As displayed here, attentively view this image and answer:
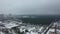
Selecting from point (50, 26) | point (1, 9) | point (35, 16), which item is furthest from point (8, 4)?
point (50, 26)

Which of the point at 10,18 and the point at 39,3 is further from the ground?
the point at 39,3

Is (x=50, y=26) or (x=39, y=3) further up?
Result: (x=39, y=3)

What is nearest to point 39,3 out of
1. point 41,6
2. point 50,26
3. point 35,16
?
point 41,6

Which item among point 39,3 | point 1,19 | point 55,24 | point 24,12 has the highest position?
point 39,3

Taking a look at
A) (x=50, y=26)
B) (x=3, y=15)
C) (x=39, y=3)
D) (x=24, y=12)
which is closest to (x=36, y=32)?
(x=50, y=26)

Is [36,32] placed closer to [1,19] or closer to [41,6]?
[41,6]

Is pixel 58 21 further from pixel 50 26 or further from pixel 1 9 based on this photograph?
pixel 1 9

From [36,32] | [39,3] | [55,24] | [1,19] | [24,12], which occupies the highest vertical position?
[39,3]

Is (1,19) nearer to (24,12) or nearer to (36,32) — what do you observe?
(24,12)
